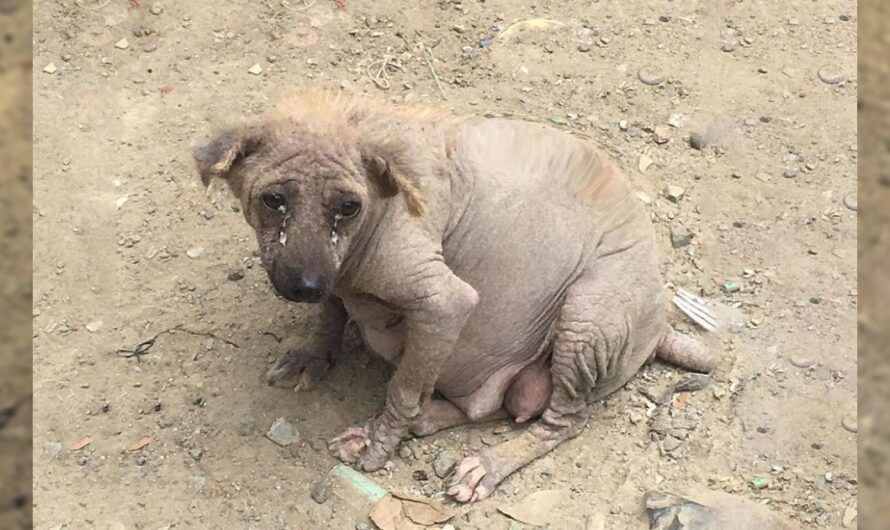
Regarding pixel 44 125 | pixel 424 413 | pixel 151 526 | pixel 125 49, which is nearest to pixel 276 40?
pixel 125 49

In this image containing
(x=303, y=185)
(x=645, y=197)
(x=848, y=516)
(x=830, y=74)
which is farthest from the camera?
(x=830, y=74)

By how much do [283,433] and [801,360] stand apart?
214 cm

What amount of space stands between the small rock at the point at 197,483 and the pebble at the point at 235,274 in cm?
100

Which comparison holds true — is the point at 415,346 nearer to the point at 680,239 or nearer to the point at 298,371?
the point at 298,371

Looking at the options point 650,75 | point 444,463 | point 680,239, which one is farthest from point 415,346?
point 650,75

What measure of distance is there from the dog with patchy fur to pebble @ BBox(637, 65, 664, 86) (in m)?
1.63

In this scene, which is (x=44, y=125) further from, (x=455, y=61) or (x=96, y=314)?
(x=455, y=61)

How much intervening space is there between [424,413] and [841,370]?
1.73 m

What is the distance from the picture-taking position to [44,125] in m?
5.09

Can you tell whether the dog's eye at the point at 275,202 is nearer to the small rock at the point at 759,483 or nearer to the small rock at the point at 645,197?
the small rock at the point at 759,483

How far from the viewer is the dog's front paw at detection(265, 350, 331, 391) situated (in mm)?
4102

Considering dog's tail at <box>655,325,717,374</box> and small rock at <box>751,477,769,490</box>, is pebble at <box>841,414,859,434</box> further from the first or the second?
dog's tail at <box>655,325,717,374</box>

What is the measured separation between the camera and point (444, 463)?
3.90m

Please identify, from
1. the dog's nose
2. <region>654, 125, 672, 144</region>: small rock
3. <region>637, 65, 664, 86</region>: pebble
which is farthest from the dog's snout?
<region>637, 65, 664, 86</region>: pebble
